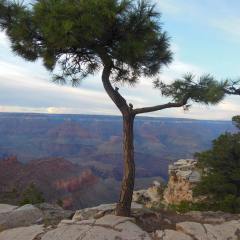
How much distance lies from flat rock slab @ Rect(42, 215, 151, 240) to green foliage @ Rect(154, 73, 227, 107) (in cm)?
459

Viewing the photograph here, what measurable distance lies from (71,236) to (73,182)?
111 m

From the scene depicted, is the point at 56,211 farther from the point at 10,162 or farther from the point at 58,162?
the point at 58,162

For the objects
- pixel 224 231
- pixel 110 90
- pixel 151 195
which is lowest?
pixel 151 195

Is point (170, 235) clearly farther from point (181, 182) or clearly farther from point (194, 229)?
point (181, 182)

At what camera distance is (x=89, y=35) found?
13.4 metres

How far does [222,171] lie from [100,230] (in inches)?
587

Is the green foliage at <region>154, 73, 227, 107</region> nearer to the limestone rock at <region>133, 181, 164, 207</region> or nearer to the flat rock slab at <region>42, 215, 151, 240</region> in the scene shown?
the flat rock slab at <region>42, 215, 151, 240</region>

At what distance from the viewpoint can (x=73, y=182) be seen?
121938 mm

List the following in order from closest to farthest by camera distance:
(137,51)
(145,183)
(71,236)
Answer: (71,236)
(137,51)
(145,183)

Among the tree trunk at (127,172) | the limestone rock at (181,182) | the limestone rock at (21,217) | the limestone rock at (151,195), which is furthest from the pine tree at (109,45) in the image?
the limestone rock at (151,195)

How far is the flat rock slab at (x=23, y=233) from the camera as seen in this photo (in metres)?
13.3

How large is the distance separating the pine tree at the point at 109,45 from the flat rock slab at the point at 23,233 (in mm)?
2689

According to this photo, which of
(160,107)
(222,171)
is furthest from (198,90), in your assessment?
(222,171)

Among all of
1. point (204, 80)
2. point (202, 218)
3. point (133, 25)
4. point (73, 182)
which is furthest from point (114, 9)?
point (73, 182)
